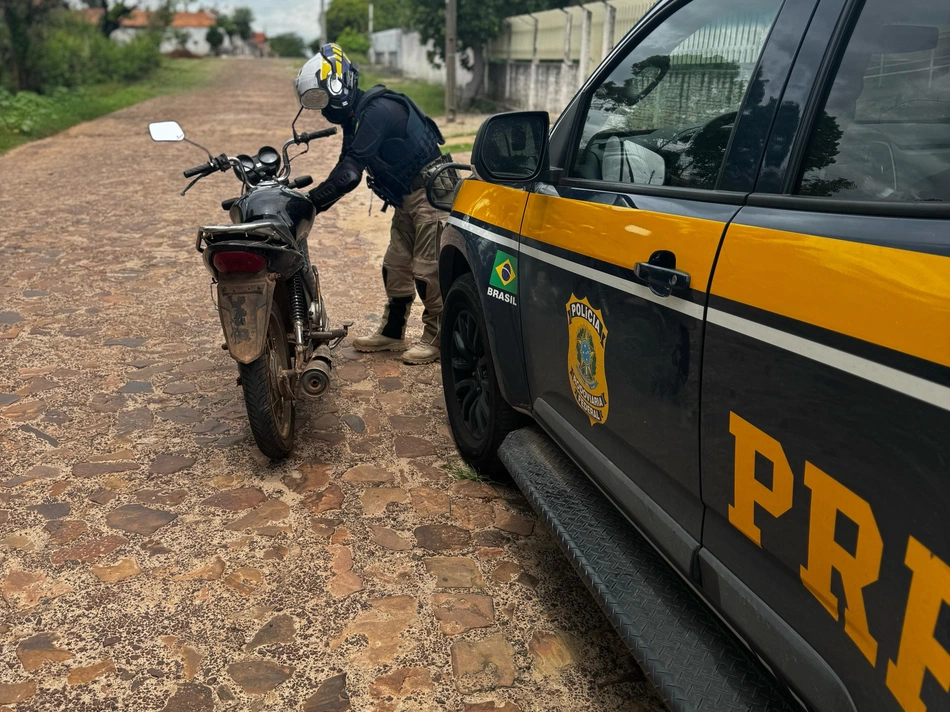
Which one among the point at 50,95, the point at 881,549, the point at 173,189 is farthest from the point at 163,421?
the point at 50,95

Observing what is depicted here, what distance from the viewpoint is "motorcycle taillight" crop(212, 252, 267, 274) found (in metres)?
3.42

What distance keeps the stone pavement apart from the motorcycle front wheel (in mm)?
163

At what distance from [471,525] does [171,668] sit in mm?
1249

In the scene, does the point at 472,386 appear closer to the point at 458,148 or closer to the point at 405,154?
the point at 405,154

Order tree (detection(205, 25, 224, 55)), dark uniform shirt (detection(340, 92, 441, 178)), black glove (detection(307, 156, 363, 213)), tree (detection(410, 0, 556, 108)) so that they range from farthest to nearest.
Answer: tree (detection(205, 25, 224, 55))
tree (detection(410, 0, 556, 108))
dark uniform shirt (detection(340, 92, 441, 178))
black glove (detection(307, 156, 363, 213))

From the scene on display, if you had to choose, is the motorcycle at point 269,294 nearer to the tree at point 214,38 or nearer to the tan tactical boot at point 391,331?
the tan tactical boot at point 391,331

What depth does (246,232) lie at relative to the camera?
11.3 ft

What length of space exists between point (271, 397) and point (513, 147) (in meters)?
1.50

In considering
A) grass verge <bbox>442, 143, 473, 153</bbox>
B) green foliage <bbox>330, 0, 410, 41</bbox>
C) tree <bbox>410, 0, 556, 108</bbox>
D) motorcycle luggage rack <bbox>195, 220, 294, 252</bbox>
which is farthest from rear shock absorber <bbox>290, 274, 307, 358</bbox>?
green foliage <bbox>330, 0, 410, 41</bbox>

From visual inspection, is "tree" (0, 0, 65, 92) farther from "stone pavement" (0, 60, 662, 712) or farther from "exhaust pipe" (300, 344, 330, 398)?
"exhaust pipe" (300, 344, 330, 398)

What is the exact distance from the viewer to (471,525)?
3375mm

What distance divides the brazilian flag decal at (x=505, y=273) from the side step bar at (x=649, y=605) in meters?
0.64

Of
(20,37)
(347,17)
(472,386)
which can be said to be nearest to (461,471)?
(472,386)

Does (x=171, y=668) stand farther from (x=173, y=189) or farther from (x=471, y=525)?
(x=173, y=189)
